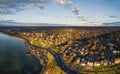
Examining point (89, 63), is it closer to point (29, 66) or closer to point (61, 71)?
point (61, 71)

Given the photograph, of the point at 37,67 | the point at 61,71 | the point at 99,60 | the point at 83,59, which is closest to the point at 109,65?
the point at 99,60

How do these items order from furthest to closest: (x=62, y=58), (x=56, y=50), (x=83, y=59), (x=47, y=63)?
(x=56, y=50) → (x=62, y=58) → (x=83, y=59) → (x=47, y=63)

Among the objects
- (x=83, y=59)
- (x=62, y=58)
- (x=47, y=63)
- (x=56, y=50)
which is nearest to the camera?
Answer: (x=47, y=63)

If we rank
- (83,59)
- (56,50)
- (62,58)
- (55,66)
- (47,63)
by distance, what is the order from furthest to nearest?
(56,50), (62,58), (83,59), (47,63), (55,66)

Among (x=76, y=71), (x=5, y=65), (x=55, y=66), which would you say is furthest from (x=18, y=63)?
(x=76, y=71)

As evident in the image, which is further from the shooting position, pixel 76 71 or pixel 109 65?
pixel 109 65

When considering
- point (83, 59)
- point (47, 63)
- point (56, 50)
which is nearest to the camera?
point (47, 63)

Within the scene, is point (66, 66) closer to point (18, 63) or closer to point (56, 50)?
point (18, 63)

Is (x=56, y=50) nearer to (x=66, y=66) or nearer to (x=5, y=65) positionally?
(x=66, y=66)

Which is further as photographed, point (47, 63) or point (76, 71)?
point (47, 63)
